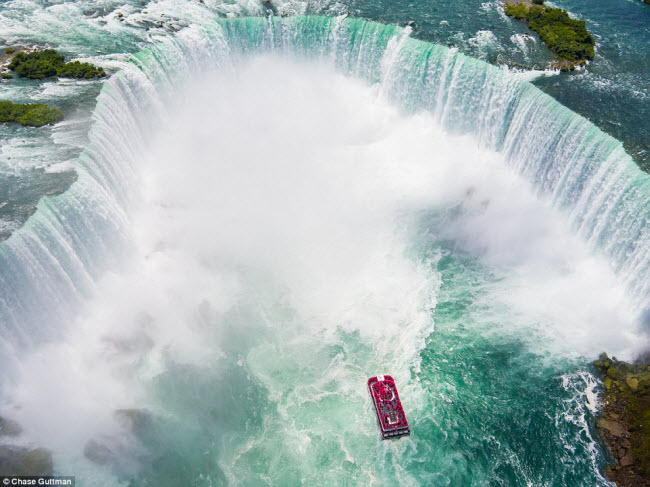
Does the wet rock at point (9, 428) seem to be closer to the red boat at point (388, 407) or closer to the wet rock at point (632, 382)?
the red boat at point (388, 407)

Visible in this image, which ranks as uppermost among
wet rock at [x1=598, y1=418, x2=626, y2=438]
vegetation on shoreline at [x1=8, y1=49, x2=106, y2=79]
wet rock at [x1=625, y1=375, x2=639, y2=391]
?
vegetation on shoreline at [x1=8, y1=49, x2=106, y2=79]

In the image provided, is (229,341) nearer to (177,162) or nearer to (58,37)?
(177,162)

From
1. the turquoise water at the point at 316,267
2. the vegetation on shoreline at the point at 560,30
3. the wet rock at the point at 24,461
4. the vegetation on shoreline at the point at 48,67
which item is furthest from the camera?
the vegetation on shoreline at the point at 560,30

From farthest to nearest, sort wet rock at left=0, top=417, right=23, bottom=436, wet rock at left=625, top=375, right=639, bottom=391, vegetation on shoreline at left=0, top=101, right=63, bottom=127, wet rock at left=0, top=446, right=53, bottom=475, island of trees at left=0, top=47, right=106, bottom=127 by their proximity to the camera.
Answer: island of trees at left=0, top=47, right=106, bottom=127 < vegetation on shoreline at left=0, top=101, right=63, bottom=127 < wet rock at left=625, top=375, right=639, bottom=391 < wet rock at left=0, top=417, right=23, bottom=436 < wet rock at left=0, top=446, right=53, bottom=475

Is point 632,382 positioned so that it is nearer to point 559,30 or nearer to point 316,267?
point 316,267

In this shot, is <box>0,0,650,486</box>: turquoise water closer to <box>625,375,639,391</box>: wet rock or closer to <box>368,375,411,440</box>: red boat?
<box>368,375,411,440</box>: red boat

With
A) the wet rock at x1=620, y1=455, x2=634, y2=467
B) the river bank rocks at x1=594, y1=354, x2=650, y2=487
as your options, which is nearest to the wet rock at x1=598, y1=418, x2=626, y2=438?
the river bank rocks at x1=594, y1=354, x2=650, y2=487

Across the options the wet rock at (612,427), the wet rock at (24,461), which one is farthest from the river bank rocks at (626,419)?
the wet rock at (24,461)
